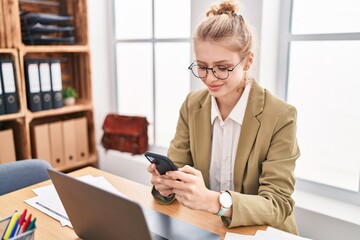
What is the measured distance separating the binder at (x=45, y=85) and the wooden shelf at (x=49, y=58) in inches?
2.1

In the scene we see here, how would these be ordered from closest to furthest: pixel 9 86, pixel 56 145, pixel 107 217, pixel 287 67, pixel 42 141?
pixel 107 217 < pixel 287 67 < pixel 9 86 < pixel 42 141 < pixel 56 145

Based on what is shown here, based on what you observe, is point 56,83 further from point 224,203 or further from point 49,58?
point 224,203

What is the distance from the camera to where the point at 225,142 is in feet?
4.42

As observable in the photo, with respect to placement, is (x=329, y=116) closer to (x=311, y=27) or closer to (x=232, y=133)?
(x=311, y=27)

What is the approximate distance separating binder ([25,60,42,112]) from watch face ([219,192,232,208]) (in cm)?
170

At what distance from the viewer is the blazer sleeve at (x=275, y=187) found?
1064 millimetres

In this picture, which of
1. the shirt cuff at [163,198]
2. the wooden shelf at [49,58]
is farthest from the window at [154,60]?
the shirt cuff at [163,198]

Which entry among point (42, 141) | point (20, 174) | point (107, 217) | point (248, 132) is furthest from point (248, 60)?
point (42, 141)

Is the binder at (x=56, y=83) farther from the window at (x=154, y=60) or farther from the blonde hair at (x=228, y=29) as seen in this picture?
the blonde hair at (x=228, y=29)

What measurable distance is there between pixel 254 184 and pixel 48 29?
1.79 metres

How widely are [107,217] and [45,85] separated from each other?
5.93ft

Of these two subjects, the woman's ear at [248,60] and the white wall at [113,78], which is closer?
the woman's ear at [248,60]

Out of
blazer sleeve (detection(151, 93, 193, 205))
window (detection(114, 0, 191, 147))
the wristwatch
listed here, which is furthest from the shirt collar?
window (detection(114, 0, 191, 147))

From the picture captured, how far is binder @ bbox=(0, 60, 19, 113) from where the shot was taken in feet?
6.80
